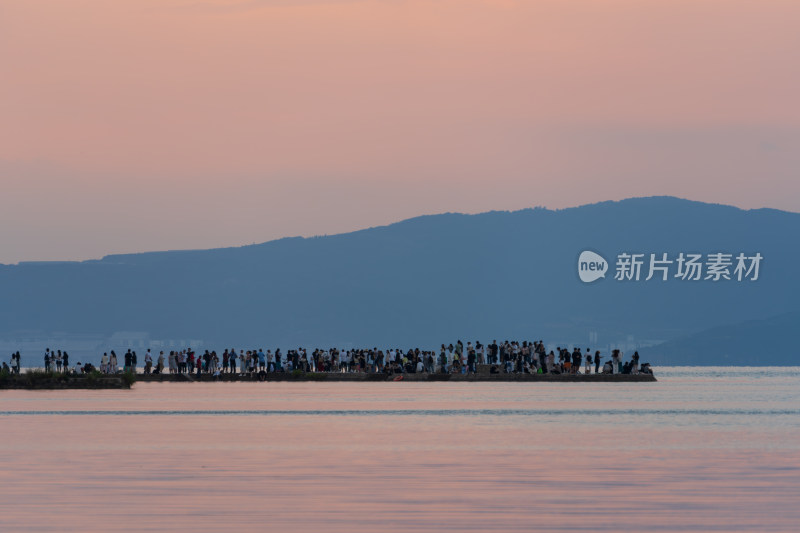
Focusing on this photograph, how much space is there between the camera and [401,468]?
2775cm

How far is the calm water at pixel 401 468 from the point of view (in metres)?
20.7

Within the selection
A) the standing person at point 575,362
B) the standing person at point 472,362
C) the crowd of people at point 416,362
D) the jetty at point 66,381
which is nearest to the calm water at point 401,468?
the jetty at point 66,381

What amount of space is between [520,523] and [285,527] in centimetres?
296

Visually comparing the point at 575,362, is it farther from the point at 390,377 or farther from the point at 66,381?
the point at 66,381

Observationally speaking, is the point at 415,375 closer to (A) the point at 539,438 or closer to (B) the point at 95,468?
(A) the point at 539,438

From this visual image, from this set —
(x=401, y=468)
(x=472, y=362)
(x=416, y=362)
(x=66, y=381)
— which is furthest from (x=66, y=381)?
(x=401, y=468)

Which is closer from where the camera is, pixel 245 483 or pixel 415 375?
pixel 245 483

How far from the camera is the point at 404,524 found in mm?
19969

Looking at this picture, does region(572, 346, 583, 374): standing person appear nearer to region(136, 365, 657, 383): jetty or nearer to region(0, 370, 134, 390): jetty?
region(136, 365, 657, 383): jetty

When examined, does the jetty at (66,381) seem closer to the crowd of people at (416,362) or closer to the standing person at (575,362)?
the crowd of people at (416,362)

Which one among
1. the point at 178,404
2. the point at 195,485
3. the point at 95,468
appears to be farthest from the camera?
the point at 178,404

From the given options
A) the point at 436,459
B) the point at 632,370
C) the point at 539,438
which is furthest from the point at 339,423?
the point at 632,370

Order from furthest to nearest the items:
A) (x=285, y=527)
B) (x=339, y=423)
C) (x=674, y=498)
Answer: (x=339, y=423)
(x=674, y=498)
(x=285, y=527)

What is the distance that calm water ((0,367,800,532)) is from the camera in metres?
20.7
